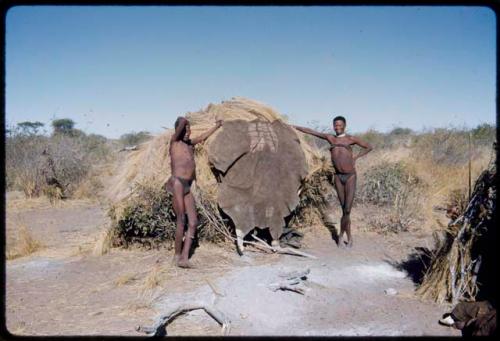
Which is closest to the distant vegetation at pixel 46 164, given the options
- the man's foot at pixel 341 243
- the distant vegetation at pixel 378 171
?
the distant vegetation at pixel 378 171

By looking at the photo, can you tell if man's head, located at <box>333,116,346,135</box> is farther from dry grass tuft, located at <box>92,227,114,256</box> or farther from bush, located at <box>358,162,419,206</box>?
dry grass tuft, located at <box>92,227,114,256</box>

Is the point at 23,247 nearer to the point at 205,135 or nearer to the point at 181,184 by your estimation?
the point at 181,184

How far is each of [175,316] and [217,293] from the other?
0.70 metres

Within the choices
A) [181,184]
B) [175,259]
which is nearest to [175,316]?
[175,259]

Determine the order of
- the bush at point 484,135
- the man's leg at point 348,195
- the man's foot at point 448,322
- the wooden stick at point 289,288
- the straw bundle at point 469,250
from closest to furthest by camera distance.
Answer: the man's foot at point 448,322 → the straw bundle at point 469,250 → the wooden stick at point 289,288 → the man's leg at point 348,195 → the bush at point 484,135

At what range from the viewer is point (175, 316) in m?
4.52

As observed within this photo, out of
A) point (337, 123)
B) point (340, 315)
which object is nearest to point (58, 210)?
point (337, 123)

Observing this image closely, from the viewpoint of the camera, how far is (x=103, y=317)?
466cm

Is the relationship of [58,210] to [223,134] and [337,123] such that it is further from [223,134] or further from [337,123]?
[337,123]

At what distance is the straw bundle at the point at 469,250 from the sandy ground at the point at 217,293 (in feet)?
0.85

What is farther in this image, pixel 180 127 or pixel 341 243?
pixel 341 243

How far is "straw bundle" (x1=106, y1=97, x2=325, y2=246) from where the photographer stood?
23.1 feet

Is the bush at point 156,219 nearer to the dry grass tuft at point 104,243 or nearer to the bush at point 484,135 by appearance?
the dry grass tuft at point 104,243

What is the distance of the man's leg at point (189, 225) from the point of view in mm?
6202
